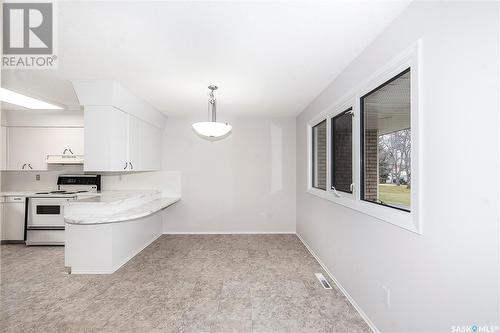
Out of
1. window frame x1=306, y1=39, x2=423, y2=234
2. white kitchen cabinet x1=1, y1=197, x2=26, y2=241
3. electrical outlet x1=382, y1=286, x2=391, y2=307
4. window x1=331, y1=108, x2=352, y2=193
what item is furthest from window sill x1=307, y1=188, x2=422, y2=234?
white kitchen cabinet x1=1, y1=197, x2=26, y2=241

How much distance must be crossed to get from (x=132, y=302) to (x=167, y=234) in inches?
109

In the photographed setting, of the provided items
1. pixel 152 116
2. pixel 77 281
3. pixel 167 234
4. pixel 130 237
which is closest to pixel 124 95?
pixel 152 116

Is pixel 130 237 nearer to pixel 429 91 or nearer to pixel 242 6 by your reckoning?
pixel 242 6

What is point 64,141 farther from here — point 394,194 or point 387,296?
point 387,296

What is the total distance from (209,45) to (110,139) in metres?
2.03

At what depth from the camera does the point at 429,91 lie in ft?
5.02

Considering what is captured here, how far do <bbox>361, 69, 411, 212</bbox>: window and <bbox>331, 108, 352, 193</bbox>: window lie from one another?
37 cm

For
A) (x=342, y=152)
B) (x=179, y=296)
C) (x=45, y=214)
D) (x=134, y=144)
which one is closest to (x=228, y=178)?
(x=134, y=144)

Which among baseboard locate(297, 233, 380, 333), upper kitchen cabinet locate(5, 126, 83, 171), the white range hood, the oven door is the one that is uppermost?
upper kitchen cabinet locate(5, 126, 83, 171)

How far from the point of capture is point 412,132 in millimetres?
1678

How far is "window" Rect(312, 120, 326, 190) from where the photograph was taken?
13.2 feet

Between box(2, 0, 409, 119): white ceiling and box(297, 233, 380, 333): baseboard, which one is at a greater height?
box(2, 0, 409, 119): white ceiling

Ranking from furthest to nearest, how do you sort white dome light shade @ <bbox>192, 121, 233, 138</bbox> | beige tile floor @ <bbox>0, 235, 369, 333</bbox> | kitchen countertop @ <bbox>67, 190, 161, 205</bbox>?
1. kitchen countertop @ <bbox>67, 190, 161, 205</bbox>
2. white dome light shade @ <bbox>192, 121, 233, 138</bbox>
3. beige tile floor @ <bbox>0, 235, 369, 333</bbox>

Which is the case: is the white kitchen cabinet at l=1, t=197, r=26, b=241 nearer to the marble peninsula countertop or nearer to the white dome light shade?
the marble peninsula countertop
